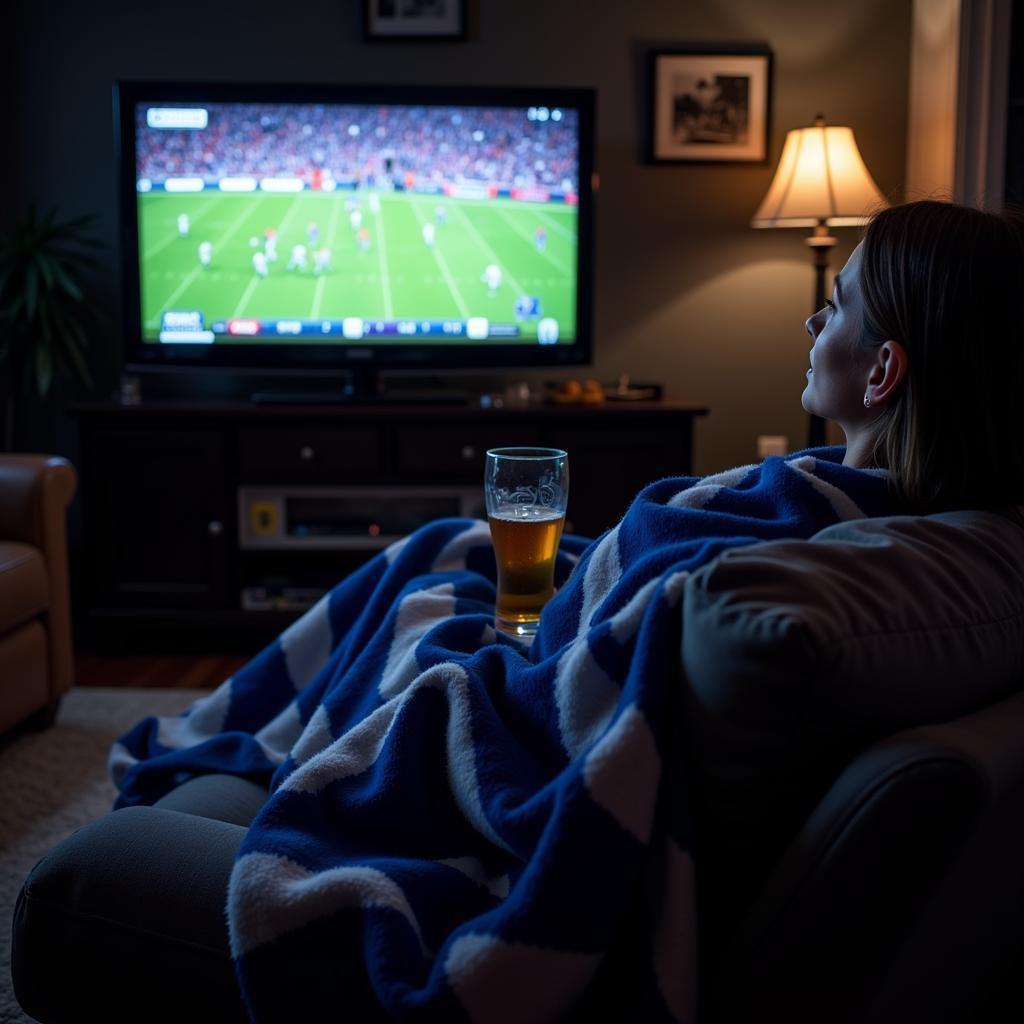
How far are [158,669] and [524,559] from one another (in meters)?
2.34

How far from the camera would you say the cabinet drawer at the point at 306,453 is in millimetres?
3504

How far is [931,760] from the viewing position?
0.68m

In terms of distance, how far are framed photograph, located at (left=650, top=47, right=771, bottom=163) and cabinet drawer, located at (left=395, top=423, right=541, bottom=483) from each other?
113 cm

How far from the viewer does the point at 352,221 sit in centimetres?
364

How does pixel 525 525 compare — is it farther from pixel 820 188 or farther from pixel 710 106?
pixel 710 106

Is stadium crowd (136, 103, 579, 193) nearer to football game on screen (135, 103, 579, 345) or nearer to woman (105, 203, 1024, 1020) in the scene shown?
football game on screen (135, 103, 579, 345)

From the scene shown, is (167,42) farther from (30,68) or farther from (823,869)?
(823,869)

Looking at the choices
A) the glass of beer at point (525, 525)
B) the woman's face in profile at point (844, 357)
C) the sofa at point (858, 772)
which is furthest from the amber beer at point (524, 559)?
the sofa at point (858, 772)

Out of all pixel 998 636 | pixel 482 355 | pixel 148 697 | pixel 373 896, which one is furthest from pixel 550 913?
pixel 482 355

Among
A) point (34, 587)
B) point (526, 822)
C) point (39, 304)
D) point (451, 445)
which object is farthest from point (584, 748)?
point (39, 304)

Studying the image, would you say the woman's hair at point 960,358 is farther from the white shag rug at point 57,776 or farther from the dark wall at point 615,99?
the dark wall at point 615,99

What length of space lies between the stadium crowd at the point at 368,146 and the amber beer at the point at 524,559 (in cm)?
249

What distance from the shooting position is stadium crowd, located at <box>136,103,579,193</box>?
3.57 m

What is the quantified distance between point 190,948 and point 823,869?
530mm
